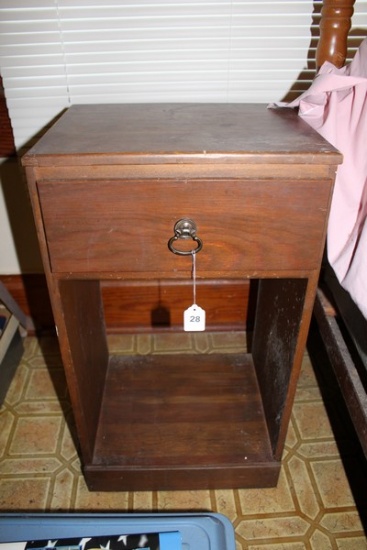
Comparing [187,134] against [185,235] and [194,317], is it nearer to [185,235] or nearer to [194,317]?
[185,235]

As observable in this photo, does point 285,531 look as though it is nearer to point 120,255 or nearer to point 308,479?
point 308,479

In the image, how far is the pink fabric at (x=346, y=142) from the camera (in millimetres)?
760

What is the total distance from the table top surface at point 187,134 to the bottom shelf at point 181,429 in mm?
666

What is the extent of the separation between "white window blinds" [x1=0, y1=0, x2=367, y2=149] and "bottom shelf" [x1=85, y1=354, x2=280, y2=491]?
72cm

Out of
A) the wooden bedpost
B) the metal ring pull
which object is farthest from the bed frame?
the metal ring pull

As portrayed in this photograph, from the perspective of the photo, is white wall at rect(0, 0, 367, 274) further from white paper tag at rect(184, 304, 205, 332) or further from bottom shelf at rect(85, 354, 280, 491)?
bottom shelf at rect(85, 354, 280, 491)

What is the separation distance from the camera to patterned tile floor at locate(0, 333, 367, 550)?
3.05 ft

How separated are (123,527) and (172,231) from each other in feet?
1.52

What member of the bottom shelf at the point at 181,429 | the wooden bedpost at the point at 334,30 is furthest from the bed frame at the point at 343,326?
the bottom shelf at the point at 181,429

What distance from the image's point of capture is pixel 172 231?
2.24ft

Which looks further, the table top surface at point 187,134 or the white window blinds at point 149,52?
the white window blinds at point 149,52

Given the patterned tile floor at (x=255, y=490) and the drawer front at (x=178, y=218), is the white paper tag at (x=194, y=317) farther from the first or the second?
the patterned tile floor at (x=255, y=490)

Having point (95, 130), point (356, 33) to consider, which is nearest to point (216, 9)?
point (356, 33)

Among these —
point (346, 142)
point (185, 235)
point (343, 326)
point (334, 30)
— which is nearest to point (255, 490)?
point (343, 326)
